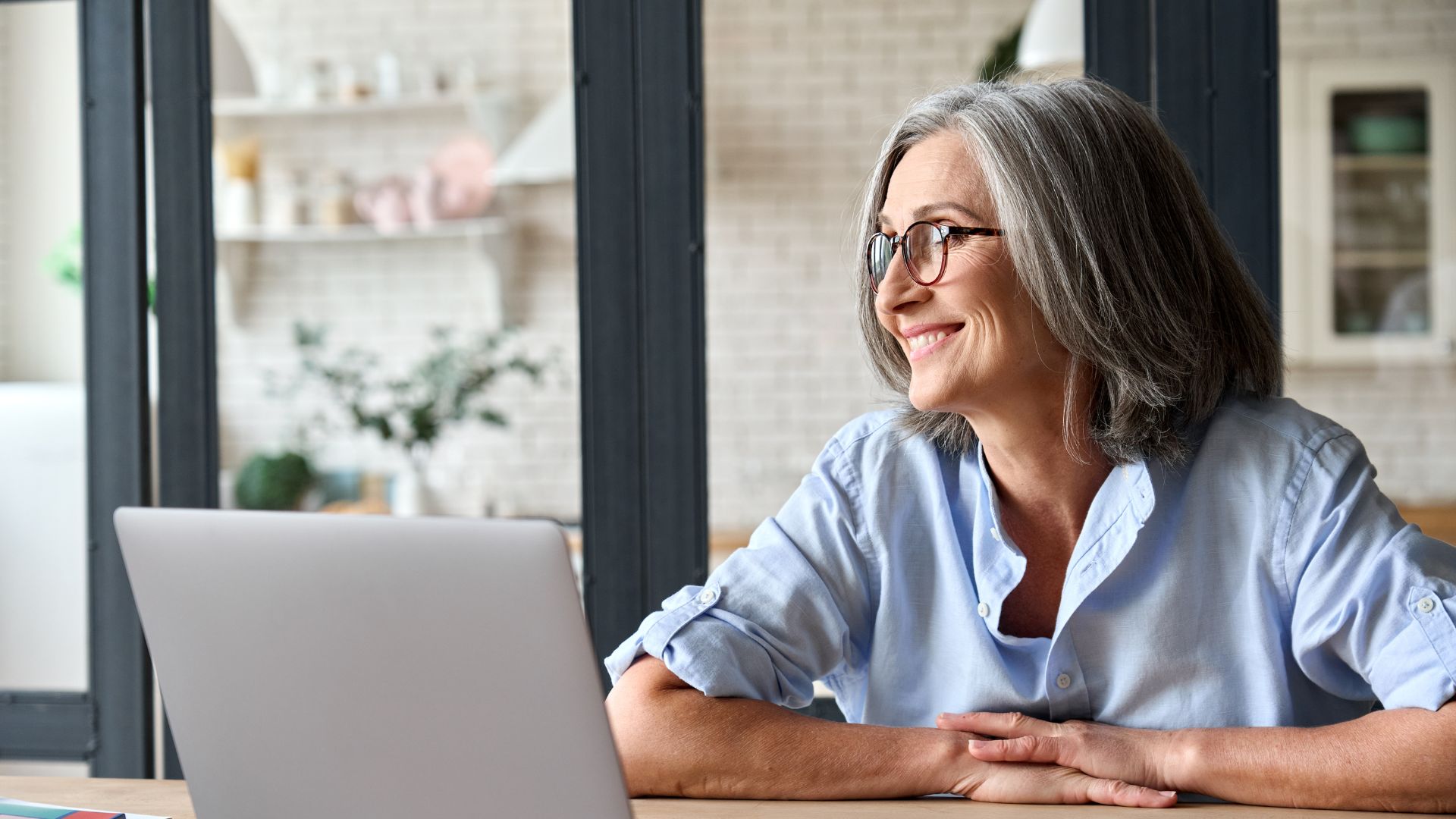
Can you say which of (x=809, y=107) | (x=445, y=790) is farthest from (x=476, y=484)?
(x=445, y=790)

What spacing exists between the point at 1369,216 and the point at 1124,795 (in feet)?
13.9

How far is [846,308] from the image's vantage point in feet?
16.8

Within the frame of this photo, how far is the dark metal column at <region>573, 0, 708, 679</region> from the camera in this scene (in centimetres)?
190

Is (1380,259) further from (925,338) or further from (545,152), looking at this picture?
(925,338)

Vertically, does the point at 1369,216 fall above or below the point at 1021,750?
above

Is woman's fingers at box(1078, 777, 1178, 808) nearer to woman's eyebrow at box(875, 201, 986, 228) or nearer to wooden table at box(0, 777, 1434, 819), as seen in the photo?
wooden table at box(0, 777, 1434, 819)

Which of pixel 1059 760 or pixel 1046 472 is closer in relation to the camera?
pixel 1059 760

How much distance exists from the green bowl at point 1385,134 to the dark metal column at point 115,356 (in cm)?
419

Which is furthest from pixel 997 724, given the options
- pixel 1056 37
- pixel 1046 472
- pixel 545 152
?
pixel 545 152

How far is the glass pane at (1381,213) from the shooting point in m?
4.54

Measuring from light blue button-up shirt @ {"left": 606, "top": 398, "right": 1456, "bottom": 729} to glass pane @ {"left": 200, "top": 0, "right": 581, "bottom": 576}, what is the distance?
372 centimetres

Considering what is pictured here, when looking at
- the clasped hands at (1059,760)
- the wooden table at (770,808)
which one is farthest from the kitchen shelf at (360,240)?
the clasped hands at (1059,760)

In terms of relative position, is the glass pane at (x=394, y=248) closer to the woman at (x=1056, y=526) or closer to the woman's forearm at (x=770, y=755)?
the woman at (x=1056, y=526)

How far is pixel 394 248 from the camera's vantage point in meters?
5.16
